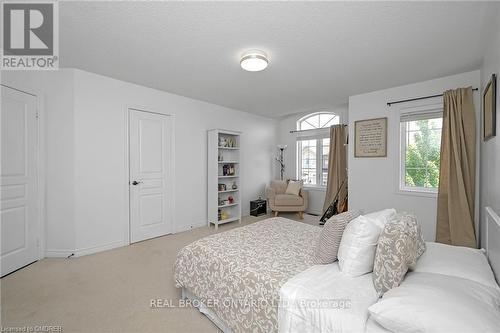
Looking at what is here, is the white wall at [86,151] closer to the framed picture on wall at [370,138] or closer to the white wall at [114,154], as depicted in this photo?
the white wall at [114,154]

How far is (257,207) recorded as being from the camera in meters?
5.01

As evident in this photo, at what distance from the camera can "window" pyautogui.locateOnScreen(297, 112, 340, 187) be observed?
16.6 ft

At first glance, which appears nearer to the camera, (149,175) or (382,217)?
(382,217)

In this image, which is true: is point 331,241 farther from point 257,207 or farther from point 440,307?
point 257,207

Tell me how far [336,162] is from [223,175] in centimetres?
237

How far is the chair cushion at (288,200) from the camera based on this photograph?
185 inches

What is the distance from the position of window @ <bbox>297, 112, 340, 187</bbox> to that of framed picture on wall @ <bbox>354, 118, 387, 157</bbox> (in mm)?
1206

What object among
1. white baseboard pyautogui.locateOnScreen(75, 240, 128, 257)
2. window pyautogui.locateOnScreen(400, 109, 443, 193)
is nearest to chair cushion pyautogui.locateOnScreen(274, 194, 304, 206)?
window pyautogui.locateOnScreen(400, 109, 443, 193)

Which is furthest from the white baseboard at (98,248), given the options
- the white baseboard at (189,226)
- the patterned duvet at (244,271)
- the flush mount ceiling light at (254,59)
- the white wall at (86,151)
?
the flush mount ceiling light at (254,59)

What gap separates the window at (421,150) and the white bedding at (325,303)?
2705mm

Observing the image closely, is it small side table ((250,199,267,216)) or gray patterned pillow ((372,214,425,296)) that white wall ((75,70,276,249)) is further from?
gray patterned pillow ((372,214,425,296))

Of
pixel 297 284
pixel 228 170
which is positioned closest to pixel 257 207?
A: pixel 228 170

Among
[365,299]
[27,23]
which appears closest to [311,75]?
[365,299]

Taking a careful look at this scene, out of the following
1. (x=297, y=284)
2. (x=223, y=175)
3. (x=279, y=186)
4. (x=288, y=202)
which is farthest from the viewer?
(x=279, y=186)
